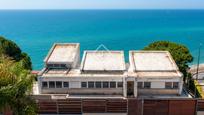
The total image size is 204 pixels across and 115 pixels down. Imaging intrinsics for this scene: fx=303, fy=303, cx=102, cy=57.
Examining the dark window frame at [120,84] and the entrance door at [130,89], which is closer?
the dark window frame at [120,84]

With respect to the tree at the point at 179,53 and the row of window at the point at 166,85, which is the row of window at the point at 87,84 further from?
the tree at the point at 179,53

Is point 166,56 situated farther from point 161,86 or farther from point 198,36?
point 198,36

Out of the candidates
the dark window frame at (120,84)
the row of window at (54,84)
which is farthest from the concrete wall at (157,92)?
the row of window at (54,84)

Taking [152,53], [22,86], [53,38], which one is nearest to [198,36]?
[53,38]

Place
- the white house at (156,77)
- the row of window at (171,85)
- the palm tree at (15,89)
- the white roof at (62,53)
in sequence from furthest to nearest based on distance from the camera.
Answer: the white roof at (62,53) < the row of window at (171,85) < the white house at (156,77) < the palm tree at (15,89)

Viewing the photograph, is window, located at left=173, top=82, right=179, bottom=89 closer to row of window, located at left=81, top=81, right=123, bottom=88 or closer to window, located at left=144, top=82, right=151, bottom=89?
window, located at left=144, top=82, right=151, bottom=89
